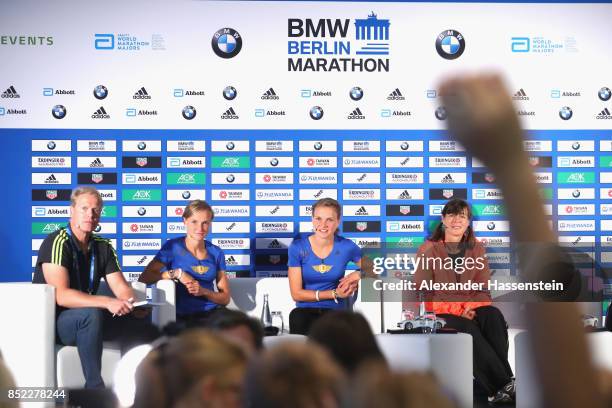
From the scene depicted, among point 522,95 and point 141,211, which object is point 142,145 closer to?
point 141,211

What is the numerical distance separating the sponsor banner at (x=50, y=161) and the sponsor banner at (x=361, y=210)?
229cm

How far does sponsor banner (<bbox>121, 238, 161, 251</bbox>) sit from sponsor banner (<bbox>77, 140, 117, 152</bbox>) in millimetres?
752

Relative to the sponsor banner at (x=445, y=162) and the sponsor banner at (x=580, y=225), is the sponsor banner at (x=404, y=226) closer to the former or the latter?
the sponsor banner at (x=445, y=162)

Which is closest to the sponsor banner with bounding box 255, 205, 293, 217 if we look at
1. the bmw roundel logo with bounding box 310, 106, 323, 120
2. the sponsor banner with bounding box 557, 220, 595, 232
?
the bmw roundel logo with bounding box 310, 106, 323, 120

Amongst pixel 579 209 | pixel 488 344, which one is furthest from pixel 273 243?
pixel 579 209

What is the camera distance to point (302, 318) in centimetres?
630

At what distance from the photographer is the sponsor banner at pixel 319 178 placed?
753cm

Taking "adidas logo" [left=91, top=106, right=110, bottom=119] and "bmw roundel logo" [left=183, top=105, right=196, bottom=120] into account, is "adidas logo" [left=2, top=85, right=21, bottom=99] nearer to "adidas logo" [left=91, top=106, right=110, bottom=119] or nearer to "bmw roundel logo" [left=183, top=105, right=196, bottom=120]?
"adidas logo" [left=91, top=106, right=110, bottom=119]

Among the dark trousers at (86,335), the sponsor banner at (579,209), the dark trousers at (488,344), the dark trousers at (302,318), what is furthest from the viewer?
the sponsor banner at (579,209)

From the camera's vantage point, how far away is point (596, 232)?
7.68 meters

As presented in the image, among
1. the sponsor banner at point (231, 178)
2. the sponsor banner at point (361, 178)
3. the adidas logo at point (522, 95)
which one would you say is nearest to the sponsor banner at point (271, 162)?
the sponsor banner at point (231, 178)

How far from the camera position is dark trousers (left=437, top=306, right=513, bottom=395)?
19.1 ft

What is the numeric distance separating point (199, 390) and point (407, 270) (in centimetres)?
522

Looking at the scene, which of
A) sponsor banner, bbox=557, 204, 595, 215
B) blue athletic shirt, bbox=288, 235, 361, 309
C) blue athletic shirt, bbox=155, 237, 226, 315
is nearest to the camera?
blue athletic shirt, bbox=155, 237, 226, 315
